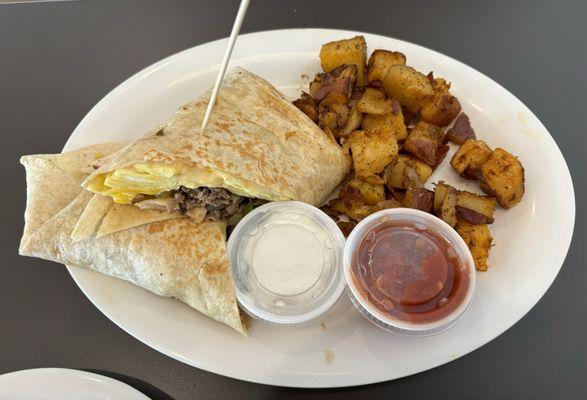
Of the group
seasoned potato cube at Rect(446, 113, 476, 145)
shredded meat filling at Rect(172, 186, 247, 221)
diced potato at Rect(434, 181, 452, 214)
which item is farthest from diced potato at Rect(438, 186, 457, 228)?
shredded meat filling at Rect(172, 186, 247, 221)

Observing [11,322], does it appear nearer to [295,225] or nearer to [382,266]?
[295,225]

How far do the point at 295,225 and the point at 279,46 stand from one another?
1.21m

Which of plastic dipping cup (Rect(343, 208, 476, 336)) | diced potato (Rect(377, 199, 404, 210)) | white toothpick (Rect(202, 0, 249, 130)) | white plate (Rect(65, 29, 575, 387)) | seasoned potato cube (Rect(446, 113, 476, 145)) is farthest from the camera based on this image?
seasoned potato cube (Rect(446, 113, 476, 145))

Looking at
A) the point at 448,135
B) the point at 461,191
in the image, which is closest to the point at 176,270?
the point at 461,191

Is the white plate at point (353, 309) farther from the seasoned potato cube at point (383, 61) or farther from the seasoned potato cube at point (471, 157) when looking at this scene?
the seasoned potato cube at point (383, 61)

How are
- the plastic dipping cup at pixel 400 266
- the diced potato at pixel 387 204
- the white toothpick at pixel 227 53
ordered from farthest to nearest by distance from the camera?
the diced potato at pixel 387 204
the plastic dipping cup at pixel 400 266
the white toothpick at pixel 227 53

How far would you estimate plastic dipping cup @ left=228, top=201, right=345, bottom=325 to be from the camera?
1756mm

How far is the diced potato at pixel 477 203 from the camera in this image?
2.01 metres

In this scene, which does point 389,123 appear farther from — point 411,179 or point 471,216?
point 471,216

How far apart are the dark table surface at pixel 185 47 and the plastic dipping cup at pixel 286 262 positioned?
42 cm

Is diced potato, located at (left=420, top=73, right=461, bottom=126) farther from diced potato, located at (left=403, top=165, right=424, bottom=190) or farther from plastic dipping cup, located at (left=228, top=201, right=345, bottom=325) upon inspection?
plastic dipping cup, located at (left=228, top=201, right=345, bottom=325)

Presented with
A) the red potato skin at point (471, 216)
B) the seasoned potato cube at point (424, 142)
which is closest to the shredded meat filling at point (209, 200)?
the seasoned potato cube at point (424, 142)

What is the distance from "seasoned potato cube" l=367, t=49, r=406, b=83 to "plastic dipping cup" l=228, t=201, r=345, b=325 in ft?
2.85

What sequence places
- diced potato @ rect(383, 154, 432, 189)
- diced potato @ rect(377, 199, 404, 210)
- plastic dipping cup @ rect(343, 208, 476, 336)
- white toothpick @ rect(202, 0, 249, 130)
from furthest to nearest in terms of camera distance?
diced potato @ rect(383, 154, 432, 189), diced potato @ rect(377, 199, 404, 210), plastic dipping cup @ rect(343, 208, 476, 336), white toothpick @ rect(202, 0, 249, 130)
